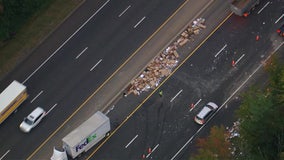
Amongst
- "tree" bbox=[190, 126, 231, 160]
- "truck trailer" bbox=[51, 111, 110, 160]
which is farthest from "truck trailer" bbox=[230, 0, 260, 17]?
"truck trailer" bbox=[51, 111, 110, 160]

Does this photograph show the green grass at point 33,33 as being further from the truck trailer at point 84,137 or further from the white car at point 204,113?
the white car at point 204,113

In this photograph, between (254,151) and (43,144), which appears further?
(43,144)

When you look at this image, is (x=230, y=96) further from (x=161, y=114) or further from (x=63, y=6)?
(x=63, y=6)

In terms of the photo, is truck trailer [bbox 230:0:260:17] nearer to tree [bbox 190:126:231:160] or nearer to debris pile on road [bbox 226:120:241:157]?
debris pile on road [bbox 226:120:241:157]

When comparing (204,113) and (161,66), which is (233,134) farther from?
(161,66)

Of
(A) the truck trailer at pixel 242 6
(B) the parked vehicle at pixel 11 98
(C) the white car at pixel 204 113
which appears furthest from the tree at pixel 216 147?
(B) the parked vehicle at pixel 11 98

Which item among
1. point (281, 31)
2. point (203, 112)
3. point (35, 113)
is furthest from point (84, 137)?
point (281, 31)

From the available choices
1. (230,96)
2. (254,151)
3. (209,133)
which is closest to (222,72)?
(230,96)
